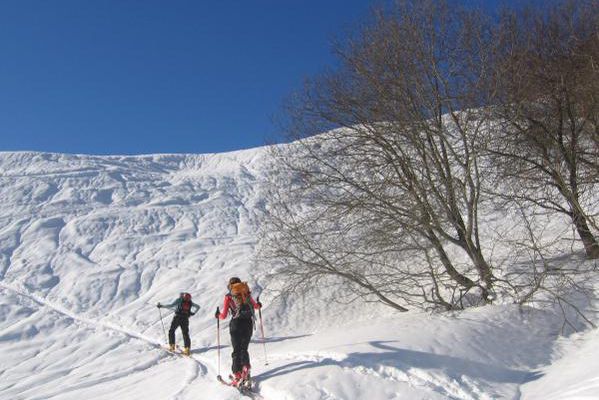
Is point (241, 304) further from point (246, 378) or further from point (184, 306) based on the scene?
point (184, 306)

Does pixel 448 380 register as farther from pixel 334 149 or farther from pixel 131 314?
pixel 131 314

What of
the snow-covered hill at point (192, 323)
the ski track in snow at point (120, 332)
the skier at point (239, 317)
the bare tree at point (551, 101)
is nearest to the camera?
the snow-covered hill at point (192, 323)

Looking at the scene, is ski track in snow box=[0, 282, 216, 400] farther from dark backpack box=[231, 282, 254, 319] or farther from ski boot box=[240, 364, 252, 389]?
dark backpack box=[231, 282, 254, 319]

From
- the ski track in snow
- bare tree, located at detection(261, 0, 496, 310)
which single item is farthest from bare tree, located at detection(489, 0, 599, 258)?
the ski track in snow

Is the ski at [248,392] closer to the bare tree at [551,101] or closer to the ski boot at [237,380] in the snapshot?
the ski boot at [237,380]

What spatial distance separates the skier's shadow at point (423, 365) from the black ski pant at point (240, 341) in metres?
0.38

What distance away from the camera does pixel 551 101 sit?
13.4 metres

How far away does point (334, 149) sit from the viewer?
13.1 meters

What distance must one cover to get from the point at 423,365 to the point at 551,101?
28.1ft

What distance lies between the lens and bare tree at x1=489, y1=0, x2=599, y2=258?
1222cm

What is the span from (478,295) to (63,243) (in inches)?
871

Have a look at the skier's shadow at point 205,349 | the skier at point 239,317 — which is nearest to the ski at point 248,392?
the skier at point 239,317

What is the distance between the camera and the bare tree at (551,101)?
12219mm

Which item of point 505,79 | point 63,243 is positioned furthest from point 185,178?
point 505,79
